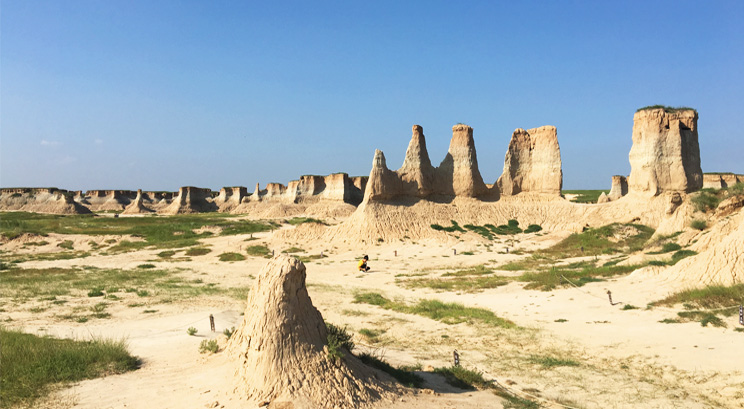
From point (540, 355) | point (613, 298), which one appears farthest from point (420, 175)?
point (540, 355)

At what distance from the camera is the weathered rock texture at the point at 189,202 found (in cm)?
9198

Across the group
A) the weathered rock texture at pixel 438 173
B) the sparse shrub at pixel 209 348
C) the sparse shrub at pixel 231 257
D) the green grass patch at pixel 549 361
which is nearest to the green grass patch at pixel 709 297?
the green grass patch at pixel 549 361

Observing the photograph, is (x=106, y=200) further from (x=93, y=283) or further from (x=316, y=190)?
(x=93, y=283)

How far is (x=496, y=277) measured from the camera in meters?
19.8

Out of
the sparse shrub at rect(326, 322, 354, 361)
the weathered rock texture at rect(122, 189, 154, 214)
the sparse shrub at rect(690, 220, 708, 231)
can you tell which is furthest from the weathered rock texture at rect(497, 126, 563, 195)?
the weathered rock texture at rect(122, 189, 154, 214)

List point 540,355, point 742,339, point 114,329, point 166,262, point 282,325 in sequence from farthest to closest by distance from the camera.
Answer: point 166,262
point 114,329
point 540,355
point 742,339
point 282,325

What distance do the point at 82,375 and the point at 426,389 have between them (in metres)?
5.76

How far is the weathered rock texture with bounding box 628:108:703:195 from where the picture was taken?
34562 mm

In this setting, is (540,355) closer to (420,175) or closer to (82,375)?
(82,375)

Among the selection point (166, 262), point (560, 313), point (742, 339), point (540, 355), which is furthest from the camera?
point (166, 262)

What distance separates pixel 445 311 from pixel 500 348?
3705 millimetres

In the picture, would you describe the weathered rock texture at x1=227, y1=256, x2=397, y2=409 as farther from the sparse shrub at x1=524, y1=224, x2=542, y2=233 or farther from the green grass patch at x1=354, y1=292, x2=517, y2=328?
the sparse shrub at x1=524, y1=224, x2=542, y2=233

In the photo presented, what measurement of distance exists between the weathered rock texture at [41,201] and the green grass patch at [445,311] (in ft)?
307

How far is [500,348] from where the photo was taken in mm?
10344
